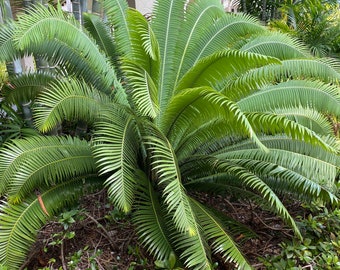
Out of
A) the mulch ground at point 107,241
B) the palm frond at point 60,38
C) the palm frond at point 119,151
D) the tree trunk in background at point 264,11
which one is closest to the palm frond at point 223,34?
the palm frond at point 60,38

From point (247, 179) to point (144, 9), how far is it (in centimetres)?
482

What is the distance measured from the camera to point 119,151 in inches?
79.4

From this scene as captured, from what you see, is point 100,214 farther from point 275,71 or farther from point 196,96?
point 275,71

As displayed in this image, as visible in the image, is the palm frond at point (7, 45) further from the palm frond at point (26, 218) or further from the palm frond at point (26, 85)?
the palm frond at point (26, 218)

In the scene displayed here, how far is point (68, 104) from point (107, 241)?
1001 mm

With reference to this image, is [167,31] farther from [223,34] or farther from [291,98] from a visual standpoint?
[291,98]

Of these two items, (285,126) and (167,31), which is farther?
(167,31)

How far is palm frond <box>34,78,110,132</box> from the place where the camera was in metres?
2.04

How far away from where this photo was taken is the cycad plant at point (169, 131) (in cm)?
194

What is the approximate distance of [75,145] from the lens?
2.30 m

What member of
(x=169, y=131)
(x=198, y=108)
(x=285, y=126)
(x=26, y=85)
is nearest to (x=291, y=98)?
(x=285, y=126)

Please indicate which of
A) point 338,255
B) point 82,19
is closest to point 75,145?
point 82,19

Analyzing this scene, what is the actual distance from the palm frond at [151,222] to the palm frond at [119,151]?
145 mm

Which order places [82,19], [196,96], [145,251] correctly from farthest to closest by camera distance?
[82,19] < [145,251] < [196,96]
